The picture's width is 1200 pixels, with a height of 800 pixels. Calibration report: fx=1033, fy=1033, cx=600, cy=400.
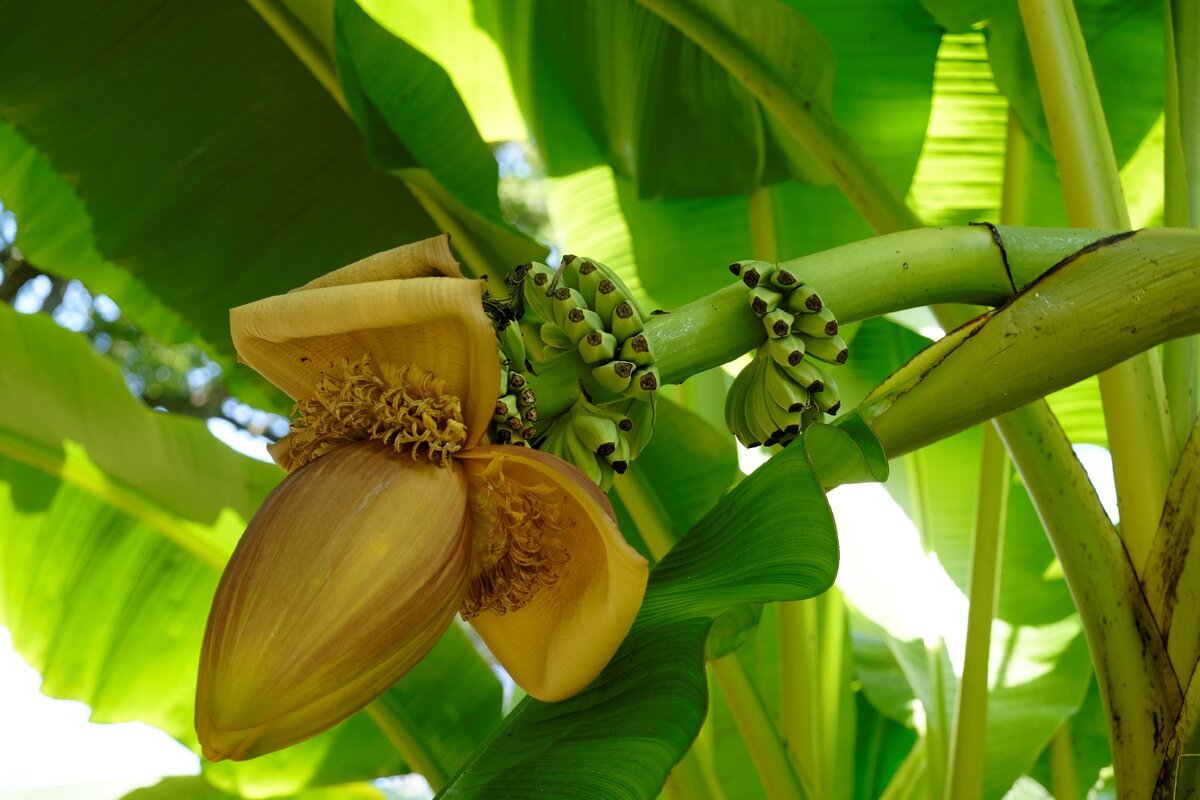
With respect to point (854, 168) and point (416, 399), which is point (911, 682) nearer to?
point (854, 168)

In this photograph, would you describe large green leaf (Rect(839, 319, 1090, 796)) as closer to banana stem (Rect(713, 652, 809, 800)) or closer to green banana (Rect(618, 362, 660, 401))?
banana stem (Rect(713, 652, 809, 800))

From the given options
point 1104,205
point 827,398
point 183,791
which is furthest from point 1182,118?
point 183,791

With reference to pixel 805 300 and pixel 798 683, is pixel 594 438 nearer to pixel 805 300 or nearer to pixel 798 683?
pixel 805 300

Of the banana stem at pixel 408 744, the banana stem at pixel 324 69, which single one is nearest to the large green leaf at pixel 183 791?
the banana stem at pixel 408 744

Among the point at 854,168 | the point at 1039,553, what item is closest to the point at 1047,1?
the point at 854,168

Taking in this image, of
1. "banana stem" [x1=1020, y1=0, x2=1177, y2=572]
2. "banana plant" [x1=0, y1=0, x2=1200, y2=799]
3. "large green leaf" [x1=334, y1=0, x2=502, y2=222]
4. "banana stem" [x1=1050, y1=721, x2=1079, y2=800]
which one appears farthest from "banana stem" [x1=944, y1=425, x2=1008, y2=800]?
"large green leaf" [x1=334, y1=0, x2=502, y2=222]

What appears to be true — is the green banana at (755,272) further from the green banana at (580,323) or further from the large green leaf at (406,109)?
the large green leaf at (406,109)
